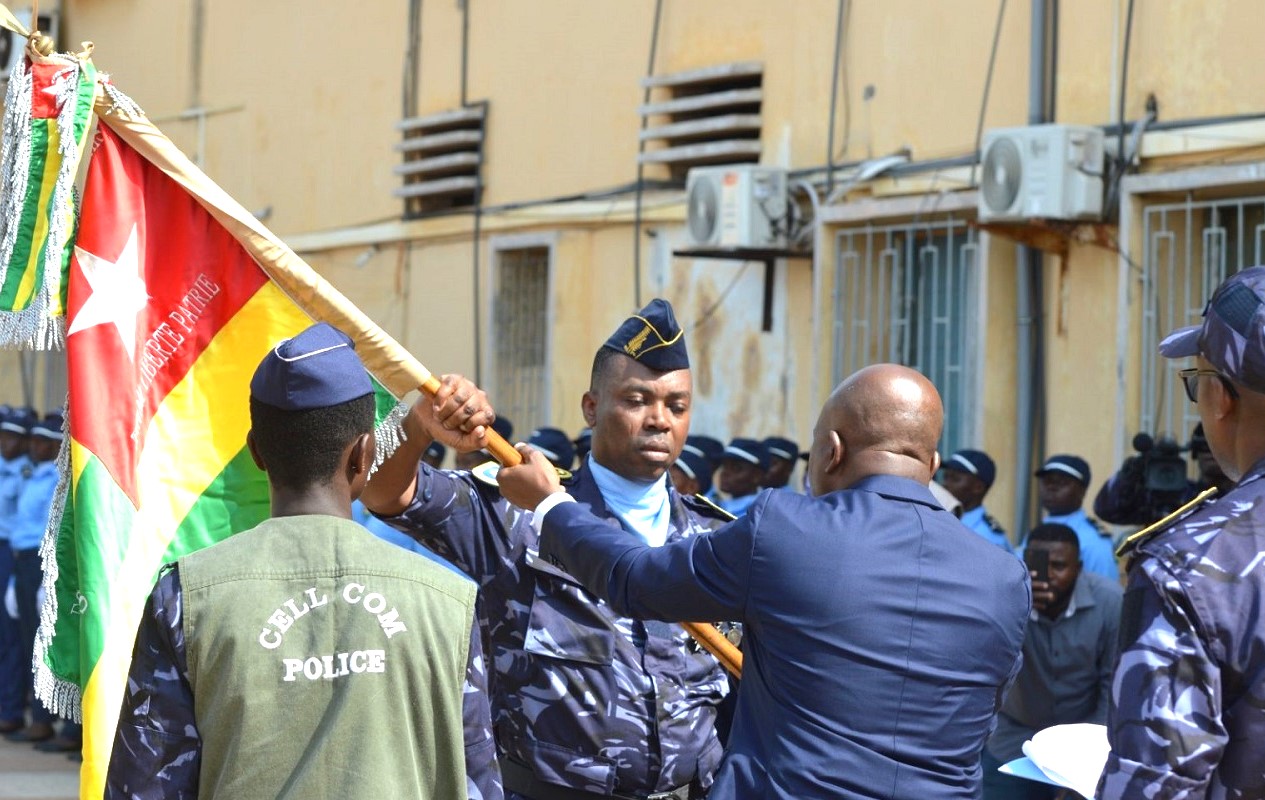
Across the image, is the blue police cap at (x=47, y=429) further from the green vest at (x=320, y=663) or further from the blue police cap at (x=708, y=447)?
the green vest at (x=320, y=663)

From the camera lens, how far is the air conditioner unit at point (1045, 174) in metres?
8.57

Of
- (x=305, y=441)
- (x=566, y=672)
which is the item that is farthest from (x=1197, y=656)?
(x=566, y=672)

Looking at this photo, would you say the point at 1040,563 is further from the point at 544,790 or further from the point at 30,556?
the point at 30,556

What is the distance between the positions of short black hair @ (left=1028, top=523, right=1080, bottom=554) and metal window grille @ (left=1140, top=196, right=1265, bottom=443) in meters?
1.83

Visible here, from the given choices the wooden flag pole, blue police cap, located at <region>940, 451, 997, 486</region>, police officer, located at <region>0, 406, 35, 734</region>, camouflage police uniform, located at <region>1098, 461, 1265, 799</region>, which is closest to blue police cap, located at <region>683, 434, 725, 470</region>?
blue police cap, located at <region>940, 451, 997, 486</region>

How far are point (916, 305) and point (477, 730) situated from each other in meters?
7.44

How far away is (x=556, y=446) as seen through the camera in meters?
9.67

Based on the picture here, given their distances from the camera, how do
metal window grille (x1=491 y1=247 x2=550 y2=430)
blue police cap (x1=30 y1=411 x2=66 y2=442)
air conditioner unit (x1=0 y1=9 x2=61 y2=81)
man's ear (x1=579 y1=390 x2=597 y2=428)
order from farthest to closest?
air conditioner unit (x1=0 y1=9 x2=61 y2=81) → metal window grille (x1=491 y1=247 x2=550 y2=430) → blue police cap (x1=30 y1=411 x2=66 y2=442) → man's ear (x1=579 y1=390 x2=597 y2=428)

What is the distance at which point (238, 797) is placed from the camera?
8.91ft

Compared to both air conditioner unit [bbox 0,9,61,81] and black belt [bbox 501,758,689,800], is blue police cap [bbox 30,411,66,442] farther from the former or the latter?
black belt [bbox 501,758,689,800]

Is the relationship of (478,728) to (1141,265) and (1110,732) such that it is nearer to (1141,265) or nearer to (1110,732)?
(1110,732)

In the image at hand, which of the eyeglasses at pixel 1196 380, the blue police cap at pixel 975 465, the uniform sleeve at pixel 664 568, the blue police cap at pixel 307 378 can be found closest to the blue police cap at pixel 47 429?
the blue police cap at pixel 975 465

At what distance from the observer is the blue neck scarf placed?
414 centimetres

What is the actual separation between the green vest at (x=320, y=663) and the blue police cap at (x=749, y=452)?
6.71 metres
